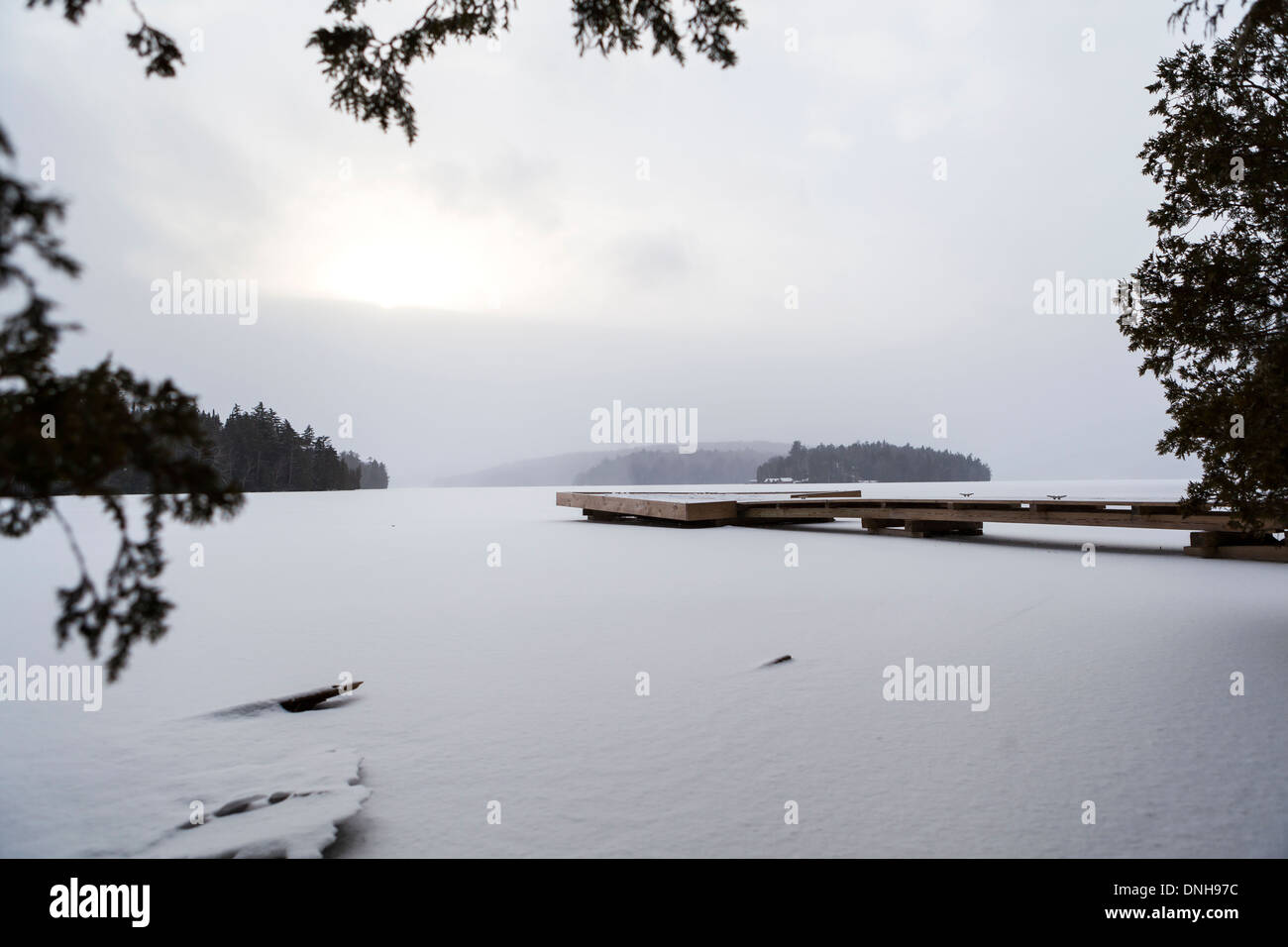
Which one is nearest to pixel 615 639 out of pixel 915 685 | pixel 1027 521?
pixel 915 685

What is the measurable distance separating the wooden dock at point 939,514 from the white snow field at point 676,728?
2.26 meters

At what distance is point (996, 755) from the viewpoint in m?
3.50

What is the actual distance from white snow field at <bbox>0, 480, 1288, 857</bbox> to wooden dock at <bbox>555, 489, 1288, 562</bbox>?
7.42ft

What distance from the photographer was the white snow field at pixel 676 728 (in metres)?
2.82

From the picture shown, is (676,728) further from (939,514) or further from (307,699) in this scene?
(939,514)

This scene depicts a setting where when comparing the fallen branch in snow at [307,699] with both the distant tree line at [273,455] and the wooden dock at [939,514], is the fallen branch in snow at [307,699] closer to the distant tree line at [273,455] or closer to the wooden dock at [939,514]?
the wooden dock at [939,514]

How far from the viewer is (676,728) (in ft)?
13.0

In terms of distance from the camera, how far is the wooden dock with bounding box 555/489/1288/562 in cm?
1053

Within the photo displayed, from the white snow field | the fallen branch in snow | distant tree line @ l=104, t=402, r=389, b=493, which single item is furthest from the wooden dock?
distant tree line @ l=104, t=402, r=389, b=493

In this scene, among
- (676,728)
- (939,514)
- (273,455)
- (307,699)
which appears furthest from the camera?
(273,455)

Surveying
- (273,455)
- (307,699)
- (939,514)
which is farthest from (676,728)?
(273,455)

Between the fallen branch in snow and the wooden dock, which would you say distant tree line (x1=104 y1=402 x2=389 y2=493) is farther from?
the fallen branch in snow

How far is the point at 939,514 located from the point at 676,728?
11740mm

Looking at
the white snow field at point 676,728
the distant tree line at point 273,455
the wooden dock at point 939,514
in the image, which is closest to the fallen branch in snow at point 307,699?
the white snow field at point 676,728
